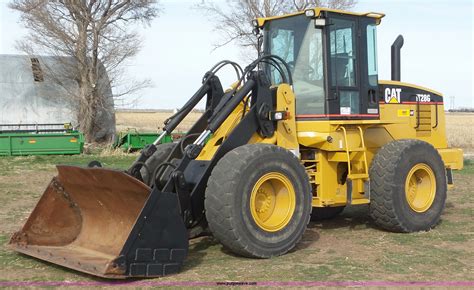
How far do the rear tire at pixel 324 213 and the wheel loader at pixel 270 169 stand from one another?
0.03 metres

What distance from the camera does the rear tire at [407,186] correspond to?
7203 millimetres

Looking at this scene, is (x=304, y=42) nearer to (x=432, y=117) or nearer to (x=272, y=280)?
(x=432, y=117)

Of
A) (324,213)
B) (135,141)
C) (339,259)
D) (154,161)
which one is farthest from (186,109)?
(135,141)

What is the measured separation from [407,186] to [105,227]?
12.4 ft

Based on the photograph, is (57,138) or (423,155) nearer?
(423,155)

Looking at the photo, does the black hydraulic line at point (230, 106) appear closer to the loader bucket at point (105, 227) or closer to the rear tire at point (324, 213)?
the loader bucket at point (105, 227)

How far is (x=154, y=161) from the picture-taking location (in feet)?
23.2

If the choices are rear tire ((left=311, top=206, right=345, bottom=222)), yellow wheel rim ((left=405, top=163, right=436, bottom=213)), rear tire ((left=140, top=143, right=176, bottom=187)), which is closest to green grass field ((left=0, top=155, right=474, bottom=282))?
rear tire ((left=311, top=206, right=345, bottom=222))

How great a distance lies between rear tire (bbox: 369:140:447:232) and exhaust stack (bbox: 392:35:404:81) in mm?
1575

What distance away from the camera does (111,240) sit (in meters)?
6.03

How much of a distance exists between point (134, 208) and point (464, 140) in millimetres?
25596

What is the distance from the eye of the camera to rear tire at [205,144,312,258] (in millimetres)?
5711

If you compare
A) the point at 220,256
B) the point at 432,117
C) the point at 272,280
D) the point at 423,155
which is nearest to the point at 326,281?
the point at 272,280

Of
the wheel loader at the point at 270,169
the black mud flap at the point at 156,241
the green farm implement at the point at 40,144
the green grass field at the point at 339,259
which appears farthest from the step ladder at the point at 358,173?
the green farm implement at the point at 40,144
